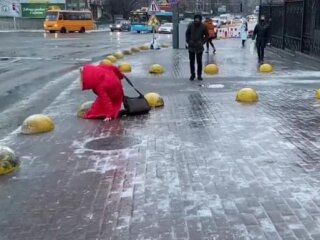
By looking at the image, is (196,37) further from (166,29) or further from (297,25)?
(166,29)

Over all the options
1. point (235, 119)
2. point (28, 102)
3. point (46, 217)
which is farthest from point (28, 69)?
point (46, 217)

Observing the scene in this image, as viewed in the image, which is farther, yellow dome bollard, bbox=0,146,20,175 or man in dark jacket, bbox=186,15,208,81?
man in dark jacket, bbox=186,15,208,81

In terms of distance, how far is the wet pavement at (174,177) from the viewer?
4668 mm

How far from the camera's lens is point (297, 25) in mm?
24219

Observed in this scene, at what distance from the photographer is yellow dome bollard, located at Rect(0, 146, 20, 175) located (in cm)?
632

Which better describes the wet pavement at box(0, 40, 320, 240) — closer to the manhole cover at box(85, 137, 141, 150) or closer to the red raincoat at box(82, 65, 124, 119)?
the manhole cover at box(85, 137, 141, 150)

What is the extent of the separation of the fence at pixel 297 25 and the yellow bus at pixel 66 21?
34.2 metres

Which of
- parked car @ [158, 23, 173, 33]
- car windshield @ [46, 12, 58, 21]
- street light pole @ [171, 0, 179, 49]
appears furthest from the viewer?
parked car @ [158, 23, 173, 33]

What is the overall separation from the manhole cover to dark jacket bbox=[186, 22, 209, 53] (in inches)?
271

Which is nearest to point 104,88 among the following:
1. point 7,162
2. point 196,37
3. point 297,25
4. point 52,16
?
point 7,162

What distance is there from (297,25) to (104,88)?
17205 mm

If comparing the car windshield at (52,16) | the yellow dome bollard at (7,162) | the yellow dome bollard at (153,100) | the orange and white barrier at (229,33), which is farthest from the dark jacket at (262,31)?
the car windshield at (52,16)

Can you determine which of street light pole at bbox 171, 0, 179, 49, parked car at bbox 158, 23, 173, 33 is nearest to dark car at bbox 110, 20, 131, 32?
parked car at bbox 158, 23, 173, 33

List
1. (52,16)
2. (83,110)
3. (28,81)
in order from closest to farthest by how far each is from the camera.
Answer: (83,110), (28,81), (52,16)
